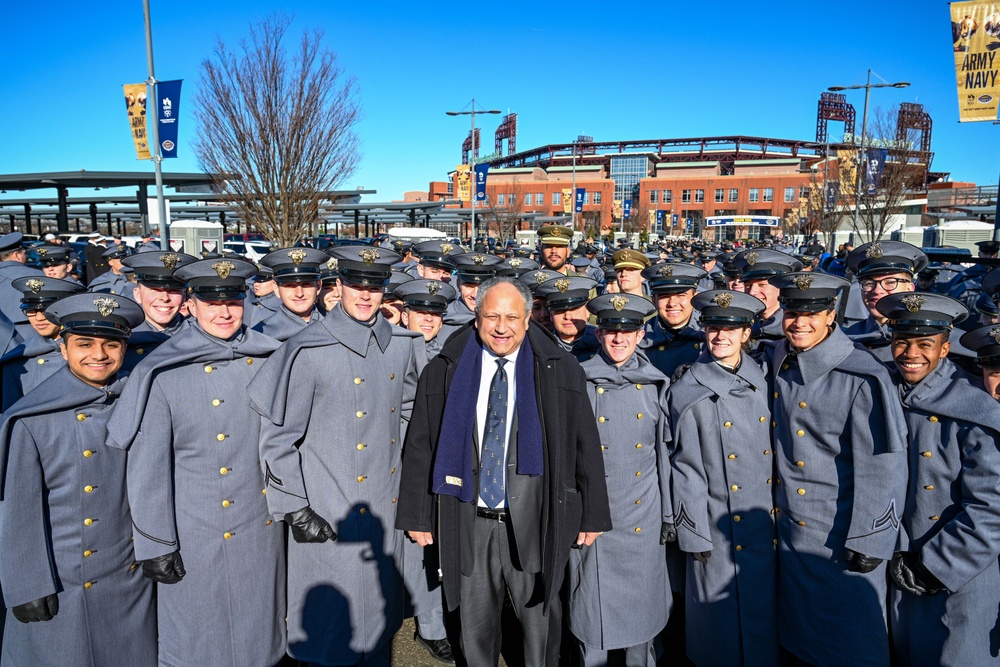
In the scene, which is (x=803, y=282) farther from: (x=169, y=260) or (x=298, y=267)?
(x=169, y=260)

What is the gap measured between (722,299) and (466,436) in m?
1.74

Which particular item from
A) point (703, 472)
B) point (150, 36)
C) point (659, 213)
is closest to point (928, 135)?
point (659, 213)

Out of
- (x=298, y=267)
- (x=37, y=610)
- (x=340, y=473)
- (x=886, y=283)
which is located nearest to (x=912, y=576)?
(x=886, y=283)

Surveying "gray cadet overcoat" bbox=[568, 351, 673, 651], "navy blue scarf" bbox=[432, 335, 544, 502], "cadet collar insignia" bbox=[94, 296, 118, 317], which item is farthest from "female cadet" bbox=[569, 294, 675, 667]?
"cadet collar insignia" bbox=[94, 296, 118, 317]

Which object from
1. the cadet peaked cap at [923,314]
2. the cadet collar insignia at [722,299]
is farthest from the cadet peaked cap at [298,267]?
the cadet peaked cap at [923,314]

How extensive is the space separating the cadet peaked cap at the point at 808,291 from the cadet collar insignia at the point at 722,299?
0.30 metres

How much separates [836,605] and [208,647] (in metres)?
3.42

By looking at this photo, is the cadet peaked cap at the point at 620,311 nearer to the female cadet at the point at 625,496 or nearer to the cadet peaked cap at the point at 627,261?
the female cadet at the point at 625,496

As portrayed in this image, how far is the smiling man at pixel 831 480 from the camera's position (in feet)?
10.4

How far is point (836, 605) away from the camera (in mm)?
3375

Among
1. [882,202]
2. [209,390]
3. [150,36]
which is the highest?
[150,36]

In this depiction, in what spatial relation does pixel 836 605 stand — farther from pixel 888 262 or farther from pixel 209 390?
pixel 209 390

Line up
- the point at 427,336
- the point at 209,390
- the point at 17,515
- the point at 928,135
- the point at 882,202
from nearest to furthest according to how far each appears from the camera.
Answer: the point at 17,515, the point at 209,390, the point at 427,336, the point at 882,202, the point at 928,135

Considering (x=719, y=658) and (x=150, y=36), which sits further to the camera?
(x=150, y=36)
